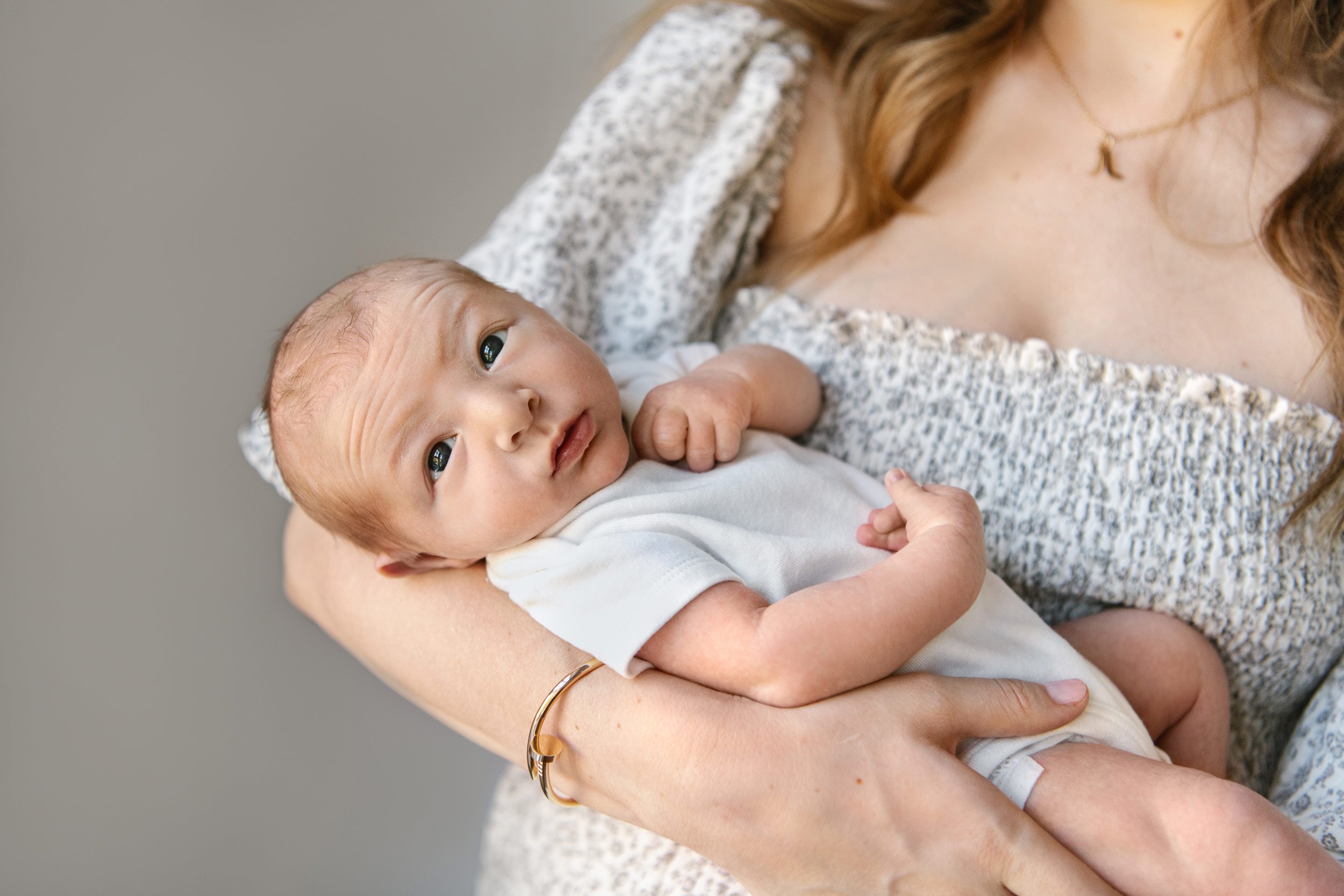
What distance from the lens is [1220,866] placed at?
0.76 metres

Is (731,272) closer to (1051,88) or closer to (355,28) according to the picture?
(1051,88)

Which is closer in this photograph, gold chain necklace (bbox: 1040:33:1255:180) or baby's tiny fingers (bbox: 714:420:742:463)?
baby's tiny fingers (bbox: 714:420:742:463)

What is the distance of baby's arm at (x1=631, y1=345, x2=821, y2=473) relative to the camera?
962 mm

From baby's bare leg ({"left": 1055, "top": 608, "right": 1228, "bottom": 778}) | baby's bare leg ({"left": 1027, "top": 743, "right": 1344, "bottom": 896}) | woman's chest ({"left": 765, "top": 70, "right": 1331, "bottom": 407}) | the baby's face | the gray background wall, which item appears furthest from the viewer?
the gray background wall

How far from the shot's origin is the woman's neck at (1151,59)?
48.2 inches

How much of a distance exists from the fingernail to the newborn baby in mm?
29

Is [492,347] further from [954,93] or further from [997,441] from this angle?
[954,93]

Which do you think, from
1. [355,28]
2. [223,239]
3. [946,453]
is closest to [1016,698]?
[946,453]

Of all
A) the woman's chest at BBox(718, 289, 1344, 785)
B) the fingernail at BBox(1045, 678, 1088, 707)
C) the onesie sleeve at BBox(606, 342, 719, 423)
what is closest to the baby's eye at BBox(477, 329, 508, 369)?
the onesie sleeve at BBox(606, 342, 719, 423)

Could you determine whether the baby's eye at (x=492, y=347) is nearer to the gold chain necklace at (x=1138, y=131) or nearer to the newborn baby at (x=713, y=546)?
the newborn baby at (x=713, y=546)

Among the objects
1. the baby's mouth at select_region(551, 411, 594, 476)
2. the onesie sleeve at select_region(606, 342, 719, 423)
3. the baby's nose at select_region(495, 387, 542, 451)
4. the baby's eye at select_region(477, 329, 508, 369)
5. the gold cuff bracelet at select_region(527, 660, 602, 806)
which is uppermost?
the baby's eye at select_region(477, 329, 508, 369)

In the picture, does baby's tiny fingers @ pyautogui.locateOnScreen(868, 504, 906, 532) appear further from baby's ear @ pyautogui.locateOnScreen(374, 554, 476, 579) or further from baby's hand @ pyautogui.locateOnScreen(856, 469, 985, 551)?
baby's ear @ pyautogui.locateOnScreen(374, 554, 476, 579)

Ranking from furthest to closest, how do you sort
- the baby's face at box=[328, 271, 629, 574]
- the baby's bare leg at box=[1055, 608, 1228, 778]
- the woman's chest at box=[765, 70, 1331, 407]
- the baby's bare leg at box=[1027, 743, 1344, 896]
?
the woman's chest at box=[765, 70, 1331, 407], the baby's bare leg at box=[1055, 608, 1228, 778], the baby's face at box=[328, 271, 629, 574], the baby's bare leg at box=[1027, 743, 1344, 896]

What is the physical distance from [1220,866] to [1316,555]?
1.38ft
